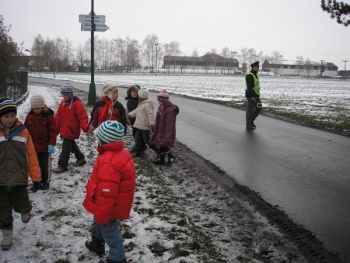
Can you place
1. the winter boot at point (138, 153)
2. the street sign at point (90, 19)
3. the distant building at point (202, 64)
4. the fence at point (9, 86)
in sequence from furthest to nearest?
the distant building at point (202, 64), the street sign at point (90, 19), the fence at point (9, 86), the winter boot at point (138, 153)

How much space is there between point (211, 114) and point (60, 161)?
9144mm

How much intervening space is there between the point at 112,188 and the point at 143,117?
14.2 feet

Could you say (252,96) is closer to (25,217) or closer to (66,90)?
(66,90)

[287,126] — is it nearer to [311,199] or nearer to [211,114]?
[211,114]

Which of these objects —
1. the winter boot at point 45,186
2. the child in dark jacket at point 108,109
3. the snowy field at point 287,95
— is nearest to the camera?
the winter boot at point 45,186

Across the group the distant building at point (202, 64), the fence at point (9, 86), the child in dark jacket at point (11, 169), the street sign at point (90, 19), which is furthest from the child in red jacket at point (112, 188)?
the distant building at point (202, 64)

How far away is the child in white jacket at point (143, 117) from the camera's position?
713 centimetres

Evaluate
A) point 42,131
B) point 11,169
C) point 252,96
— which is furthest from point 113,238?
point 252,96

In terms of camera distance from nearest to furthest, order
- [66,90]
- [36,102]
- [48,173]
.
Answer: [36,102] → [48,173] → [66,90]

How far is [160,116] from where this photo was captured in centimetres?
686

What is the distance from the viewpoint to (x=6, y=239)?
3.63m

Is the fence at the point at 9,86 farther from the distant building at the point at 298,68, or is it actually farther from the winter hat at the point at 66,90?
the distant building at the point at 298,68

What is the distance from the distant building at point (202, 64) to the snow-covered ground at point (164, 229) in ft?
413

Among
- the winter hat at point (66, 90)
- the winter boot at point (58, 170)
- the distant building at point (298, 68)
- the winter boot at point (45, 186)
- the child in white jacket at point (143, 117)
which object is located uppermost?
the distant building at point (298, 68)
